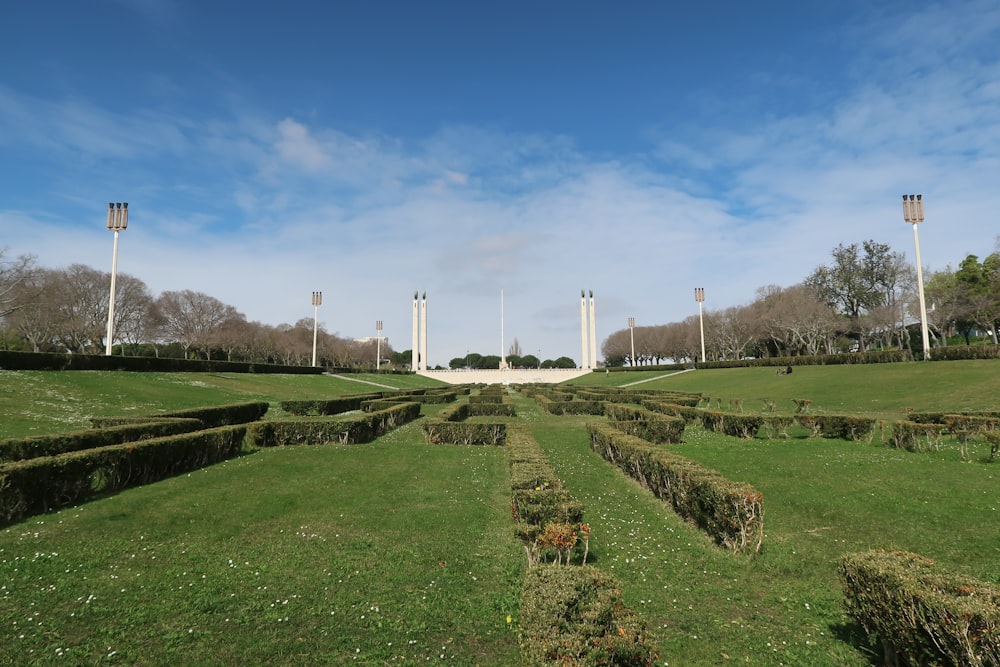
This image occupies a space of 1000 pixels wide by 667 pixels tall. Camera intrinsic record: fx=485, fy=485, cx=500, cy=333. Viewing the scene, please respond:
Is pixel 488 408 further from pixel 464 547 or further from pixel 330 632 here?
pixel 330 632

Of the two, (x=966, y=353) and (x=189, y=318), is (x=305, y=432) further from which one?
(x=189, y=318)

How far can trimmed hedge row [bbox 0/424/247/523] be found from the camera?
8352 millimetres

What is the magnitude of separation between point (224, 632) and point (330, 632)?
1.08 meters

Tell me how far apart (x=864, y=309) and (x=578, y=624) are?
82.5m

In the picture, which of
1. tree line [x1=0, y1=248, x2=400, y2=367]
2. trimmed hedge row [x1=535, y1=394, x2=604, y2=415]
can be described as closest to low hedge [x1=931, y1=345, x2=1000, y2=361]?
trimmed hedge row [x1=535, y1=394, x2=604, y2=415]

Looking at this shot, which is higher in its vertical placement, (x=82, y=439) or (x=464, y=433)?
(x=82, y=439)

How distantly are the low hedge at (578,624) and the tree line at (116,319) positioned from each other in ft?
176

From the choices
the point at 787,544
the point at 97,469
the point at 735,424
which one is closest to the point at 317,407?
the point at 97,469

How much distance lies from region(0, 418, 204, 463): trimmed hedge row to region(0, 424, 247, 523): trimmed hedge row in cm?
157

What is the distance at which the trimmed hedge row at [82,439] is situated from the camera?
35.0 feet

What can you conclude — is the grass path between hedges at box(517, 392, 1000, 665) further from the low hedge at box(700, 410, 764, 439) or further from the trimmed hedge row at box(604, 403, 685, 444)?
the low hedge at box(700, 410, 764, 439)

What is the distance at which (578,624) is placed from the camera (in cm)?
389

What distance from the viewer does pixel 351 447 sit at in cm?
1568

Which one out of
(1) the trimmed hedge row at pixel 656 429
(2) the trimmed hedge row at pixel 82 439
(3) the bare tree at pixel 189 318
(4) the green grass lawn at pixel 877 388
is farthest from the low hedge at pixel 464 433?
(3) the bare tree at pixel 189 318
